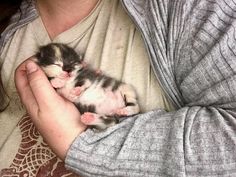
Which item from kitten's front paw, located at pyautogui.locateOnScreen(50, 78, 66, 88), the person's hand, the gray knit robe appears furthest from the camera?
kitten's front paw, located at pyautogui.locateOnScreen(50, 78, 66, 88)

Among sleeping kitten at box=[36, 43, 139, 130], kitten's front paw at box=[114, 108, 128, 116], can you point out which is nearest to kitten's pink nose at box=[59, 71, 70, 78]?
sleeping kitten at box=[36, 43, 139, 130]

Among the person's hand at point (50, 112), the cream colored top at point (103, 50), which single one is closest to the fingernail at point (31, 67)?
the person's hand at point (50, 112)

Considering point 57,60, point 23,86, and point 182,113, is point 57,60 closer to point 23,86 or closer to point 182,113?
point 23,86

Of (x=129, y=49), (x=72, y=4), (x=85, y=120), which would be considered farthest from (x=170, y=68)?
(x=72, y=4)

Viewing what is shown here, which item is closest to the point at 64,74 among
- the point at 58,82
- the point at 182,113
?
the point at 58,82

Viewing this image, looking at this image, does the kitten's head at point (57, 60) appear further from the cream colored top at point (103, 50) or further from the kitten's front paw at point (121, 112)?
the kitten's front paw at point (121, 112)

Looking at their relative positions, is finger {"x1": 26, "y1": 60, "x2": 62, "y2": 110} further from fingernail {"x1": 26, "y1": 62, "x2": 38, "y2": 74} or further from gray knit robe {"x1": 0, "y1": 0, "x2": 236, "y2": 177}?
gray knit robe {"x1": 0, "y1": 0, "x2": 236, "y2": 177}

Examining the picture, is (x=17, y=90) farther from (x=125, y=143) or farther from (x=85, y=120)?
(x=125, y=143)

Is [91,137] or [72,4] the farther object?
[72,4]
